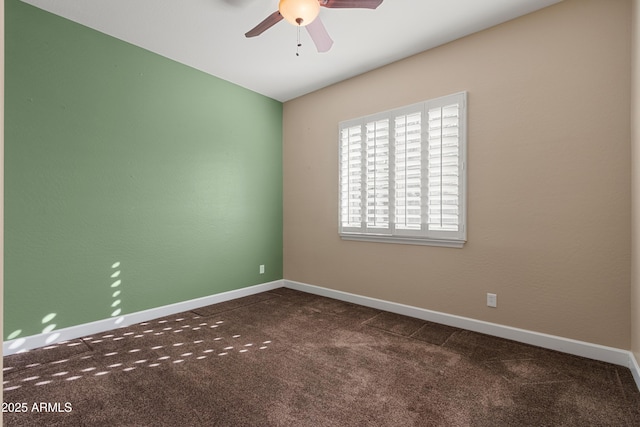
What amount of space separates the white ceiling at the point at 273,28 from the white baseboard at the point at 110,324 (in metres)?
2.69

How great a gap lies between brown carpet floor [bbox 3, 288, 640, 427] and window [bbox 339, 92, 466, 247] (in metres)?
1.03

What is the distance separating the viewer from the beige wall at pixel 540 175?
8.07 ft

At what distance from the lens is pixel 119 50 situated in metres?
3.17

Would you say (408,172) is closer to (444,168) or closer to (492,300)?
(444,168)

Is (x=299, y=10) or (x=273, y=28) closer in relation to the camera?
(x=299, y=10)

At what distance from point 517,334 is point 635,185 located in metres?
1.45

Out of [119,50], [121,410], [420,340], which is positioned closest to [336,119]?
[119,50]

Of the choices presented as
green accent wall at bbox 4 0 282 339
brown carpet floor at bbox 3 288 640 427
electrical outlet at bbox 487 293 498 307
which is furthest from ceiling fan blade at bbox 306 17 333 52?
electrical outlet at bbox 487 293 498 307

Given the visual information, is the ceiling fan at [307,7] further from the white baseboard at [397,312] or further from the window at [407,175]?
the white baseboard at [397,312]

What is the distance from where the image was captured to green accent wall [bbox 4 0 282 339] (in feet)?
8.70

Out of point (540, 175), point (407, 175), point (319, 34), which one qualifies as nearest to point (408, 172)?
point (407, 175)

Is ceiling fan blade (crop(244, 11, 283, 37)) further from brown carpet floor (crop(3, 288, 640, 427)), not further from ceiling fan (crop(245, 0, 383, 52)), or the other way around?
brown carpet floor (crop(3, 288, 640, 427))

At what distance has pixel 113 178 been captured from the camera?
3.14m

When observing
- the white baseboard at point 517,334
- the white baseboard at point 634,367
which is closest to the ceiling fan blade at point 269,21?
the white baseboard at point 517,334
